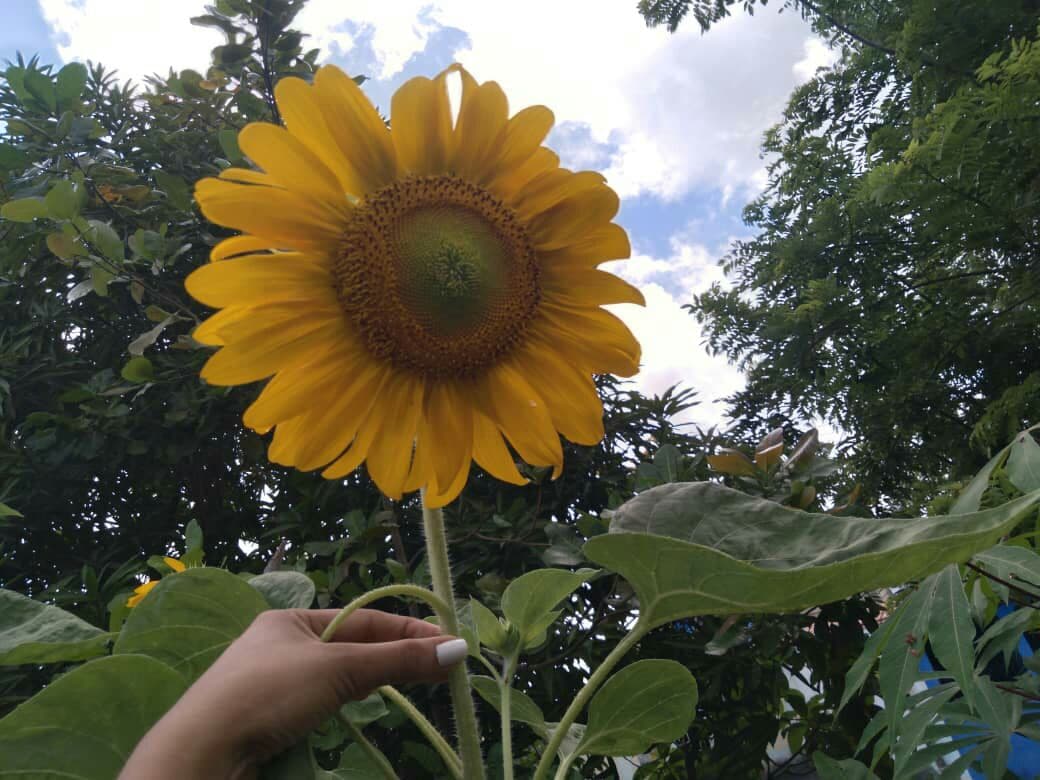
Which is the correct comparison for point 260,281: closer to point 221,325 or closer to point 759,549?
point 221,325

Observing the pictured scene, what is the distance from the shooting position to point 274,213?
Answer: 0.59 metres

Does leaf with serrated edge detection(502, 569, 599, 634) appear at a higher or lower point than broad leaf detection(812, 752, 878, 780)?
higher

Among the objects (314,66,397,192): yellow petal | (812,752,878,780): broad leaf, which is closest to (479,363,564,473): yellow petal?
(314,66,397,192): yellow petal

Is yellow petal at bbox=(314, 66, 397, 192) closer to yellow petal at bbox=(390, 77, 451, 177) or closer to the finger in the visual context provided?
yellow petal at bbox=(390, 77, 451, 177)

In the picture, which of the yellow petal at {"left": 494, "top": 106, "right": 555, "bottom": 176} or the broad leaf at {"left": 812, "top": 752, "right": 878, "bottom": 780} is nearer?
the yellow petal at {"left": 494, "top": 106, "right": 555, "bottom": 176}

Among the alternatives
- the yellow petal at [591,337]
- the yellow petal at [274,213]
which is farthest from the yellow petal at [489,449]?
the yellow petal at [274,213]

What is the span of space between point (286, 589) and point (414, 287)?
31 centimetres

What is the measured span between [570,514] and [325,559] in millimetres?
574

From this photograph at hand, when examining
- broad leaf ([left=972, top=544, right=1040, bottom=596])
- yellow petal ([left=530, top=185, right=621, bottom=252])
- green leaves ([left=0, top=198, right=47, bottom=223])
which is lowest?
broad leaf ([left=972, top=544, right=1040, bottom=596])

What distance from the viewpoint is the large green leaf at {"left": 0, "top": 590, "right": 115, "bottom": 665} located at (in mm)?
595

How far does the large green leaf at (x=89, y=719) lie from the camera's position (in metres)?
0.49

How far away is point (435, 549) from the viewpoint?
563 mm

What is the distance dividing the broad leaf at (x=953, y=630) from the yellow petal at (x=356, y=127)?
653 millimetres

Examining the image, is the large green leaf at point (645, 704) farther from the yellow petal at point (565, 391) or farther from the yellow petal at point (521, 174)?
the yellow petal at point (521, 174)
